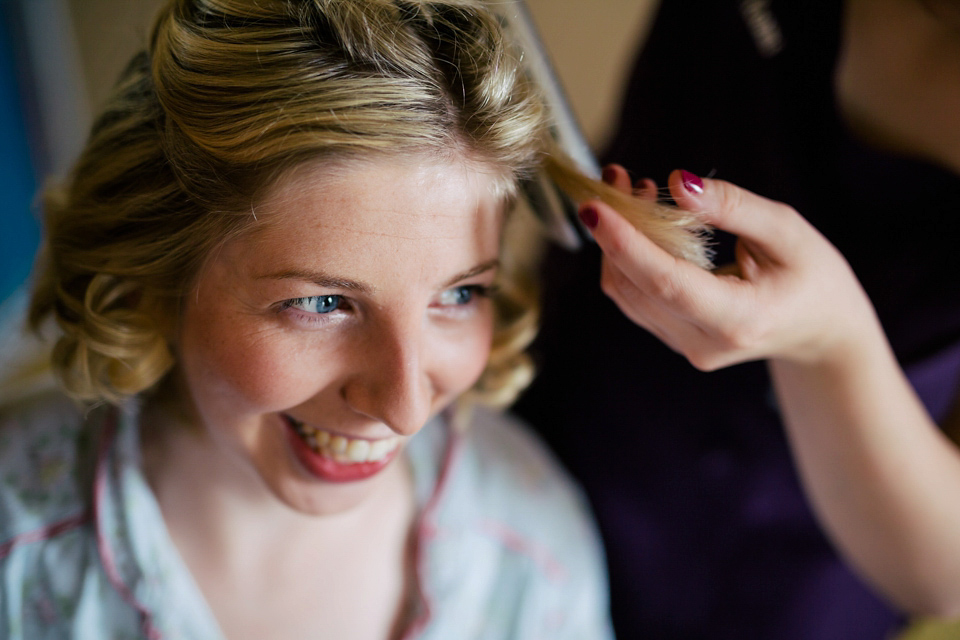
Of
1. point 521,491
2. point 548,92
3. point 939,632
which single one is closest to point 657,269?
point 548,92

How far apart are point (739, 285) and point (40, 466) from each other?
70 cm

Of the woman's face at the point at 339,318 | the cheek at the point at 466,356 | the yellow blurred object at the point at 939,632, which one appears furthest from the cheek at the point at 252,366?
the yellow blurred object at the point at 939,632

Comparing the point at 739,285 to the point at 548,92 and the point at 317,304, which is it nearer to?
the point at 548,92

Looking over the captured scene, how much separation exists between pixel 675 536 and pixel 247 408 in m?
0.59

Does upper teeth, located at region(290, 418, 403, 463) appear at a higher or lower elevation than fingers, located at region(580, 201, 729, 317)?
lower

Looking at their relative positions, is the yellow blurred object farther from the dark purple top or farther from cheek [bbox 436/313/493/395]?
cheek [bbox 436/313/493/395]

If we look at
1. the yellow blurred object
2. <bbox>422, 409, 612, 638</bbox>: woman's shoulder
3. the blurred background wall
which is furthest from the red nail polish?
the yellow blurred object

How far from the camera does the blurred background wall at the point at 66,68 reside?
126cm

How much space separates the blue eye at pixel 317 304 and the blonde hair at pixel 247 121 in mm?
72

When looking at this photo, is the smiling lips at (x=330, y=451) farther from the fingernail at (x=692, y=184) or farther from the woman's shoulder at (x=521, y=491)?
the fingernail at (x=692, y=184)

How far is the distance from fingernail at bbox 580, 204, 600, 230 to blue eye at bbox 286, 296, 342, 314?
0.68 feet

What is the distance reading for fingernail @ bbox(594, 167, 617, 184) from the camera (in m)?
0.59

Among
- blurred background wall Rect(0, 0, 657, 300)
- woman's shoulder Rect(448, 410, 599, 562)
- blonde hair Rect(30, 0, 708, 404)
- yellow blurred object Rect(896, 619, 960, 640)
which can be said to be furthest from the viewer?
yellow blurred object Rect(896, 619, 960, 640)

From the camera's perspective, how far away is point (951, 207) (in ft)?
2.35
